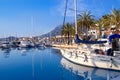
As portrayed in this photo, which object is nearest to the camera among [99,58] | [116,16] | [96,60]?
[99,58]

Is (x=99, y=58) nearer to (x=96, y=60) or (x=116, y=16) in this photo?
(x=96, y=60)

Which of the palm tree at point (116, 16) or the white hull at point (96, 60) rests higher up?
the palm tree at point (116, 16)

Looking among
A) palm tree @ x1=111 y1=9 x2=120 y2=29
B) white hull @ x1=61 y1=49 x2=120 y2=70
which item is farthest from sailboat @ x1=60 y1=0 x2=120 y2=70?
palm tree @ x1=111 y1=9 x2=120 y2=29

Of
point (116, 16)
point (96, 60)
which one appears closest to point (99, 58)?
point (96, 60)

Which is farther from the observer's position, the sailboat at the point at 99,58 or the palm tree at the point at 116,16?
the palm tree at the point at 116,16

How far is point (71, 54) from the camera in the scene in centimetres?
3300

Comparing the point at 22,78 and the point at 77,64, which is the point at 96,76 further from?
the point at 77,64

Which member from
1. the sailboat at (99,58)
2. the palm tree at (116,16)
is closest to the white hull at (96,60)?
the sailboat at (99,58)

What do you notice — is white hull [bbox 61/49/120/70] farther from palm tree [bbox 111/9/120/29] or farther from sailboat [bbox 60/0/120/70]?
palm tree [bbox 111/9/120/29]

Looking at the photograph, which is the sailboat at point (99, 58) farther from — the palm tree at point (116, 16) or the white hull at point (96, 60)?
the palm tree at point (116, 16)

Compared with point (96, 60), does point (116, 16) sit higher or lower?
higher

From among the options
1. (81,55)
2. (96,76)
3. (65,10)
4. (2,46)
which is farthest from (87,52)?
(2,46)

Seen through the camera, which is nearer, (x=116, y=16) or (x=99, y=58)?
(x=99, y=58)

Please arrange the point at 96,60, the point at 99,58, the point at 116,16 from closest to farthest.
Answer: the point at 99,58, the point at 96,60, the point at 116,16
